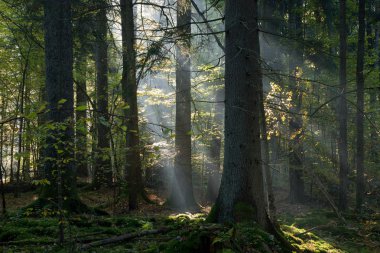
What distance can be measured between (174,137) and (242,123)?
1.16 meters

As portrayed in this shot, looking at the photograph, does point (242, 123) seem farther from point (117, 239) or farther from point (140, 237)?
point (117, 239)

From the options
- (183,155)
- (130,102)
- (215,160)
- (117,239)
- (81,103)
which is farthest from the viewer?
(215,160)

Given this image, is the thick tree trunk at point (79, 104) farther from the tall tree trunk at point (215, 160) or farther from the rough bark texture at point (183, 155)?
the tall tree trunk at point (215, 160)

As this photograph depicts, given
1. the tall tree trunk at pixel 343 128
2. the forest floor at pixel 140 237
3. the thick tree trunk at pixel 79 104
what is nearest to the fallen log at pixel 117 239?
the forest floor at pixel 140 237

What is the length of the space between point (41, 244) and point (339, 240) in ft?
24.8

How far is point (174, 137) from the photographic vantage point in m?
5.92

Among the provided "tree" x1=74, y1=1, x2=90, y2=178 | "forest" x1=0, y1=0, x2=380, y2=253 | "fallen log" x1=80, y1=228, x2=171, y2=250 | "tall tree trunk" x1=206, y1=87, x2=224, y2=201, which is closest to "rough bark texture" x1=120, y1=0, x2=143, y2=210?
"forest" x1=0, y1=0, x2=380, y2=253

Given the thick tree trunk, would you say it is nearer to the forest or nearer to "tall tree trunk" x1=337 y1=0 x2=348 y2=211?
the forest

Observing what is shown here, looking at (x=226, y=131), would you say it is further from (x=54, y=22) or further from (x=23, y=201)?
(x=23, y=201)

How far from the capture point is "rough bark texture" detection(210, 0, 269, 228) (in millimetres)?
5820

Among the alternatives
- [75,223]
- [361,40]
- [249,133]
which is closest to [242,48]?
[249,133]

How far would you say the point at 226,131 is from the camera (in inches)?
236

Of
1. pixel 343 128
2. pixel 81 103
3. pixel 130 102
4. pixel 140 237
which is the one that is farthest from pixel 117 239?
pixel 343 128

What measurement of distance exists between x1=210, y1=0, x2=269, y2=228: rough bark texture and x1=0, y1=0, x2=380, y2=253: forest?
2 centimetres
